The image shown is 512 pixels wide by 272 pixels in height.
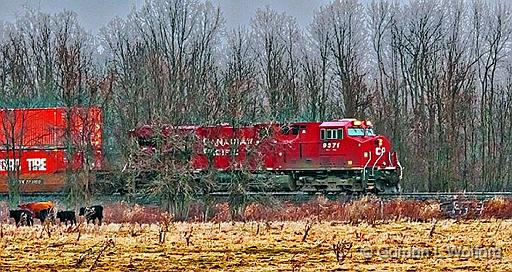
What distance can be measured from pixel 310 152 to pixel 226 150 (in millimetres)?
5022

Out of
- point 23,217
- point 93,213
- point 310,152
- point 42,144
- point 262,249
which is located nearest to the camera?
point 262,249

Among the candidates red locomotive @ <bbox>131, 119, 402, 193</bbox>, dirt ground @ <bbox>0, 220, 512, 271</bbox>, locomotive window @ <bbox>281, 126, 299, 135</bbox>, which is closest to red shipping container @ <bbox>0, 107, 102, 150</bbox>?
red locomotive @ <bbox>131, 119, 402, 193</bbox>

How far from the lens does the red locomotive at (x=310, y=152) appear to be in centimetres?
4062

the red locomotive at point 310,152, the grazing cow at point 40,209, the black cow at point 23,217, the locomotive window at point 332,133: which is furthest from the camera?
the locomotive window at point 332,133

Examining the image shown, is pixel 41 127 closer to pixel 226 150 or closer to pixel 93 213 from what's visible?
pixel 226 150

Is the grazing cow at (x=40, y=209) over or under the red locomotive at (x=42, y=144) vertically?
under

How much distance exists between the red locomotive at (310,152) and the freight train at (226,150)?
0.05 meters

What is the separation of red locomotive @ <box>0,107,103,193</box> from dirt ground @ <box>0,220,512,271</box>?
2041cm

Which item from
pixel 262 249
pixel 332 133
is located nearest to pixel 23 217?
pixel 262 249

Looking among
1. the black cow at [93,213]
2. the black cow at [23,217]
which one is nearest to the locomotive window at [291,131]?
the black cow at [93,213]

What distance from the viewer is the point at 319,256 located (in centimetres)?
1692

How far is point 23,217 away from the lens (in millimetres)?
29938

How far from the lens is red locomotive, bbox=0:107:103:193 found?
145ft

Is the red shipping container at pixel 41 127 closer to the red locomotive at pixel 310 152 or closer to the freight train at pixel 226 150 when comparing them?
the freight train at pixel 226 150
